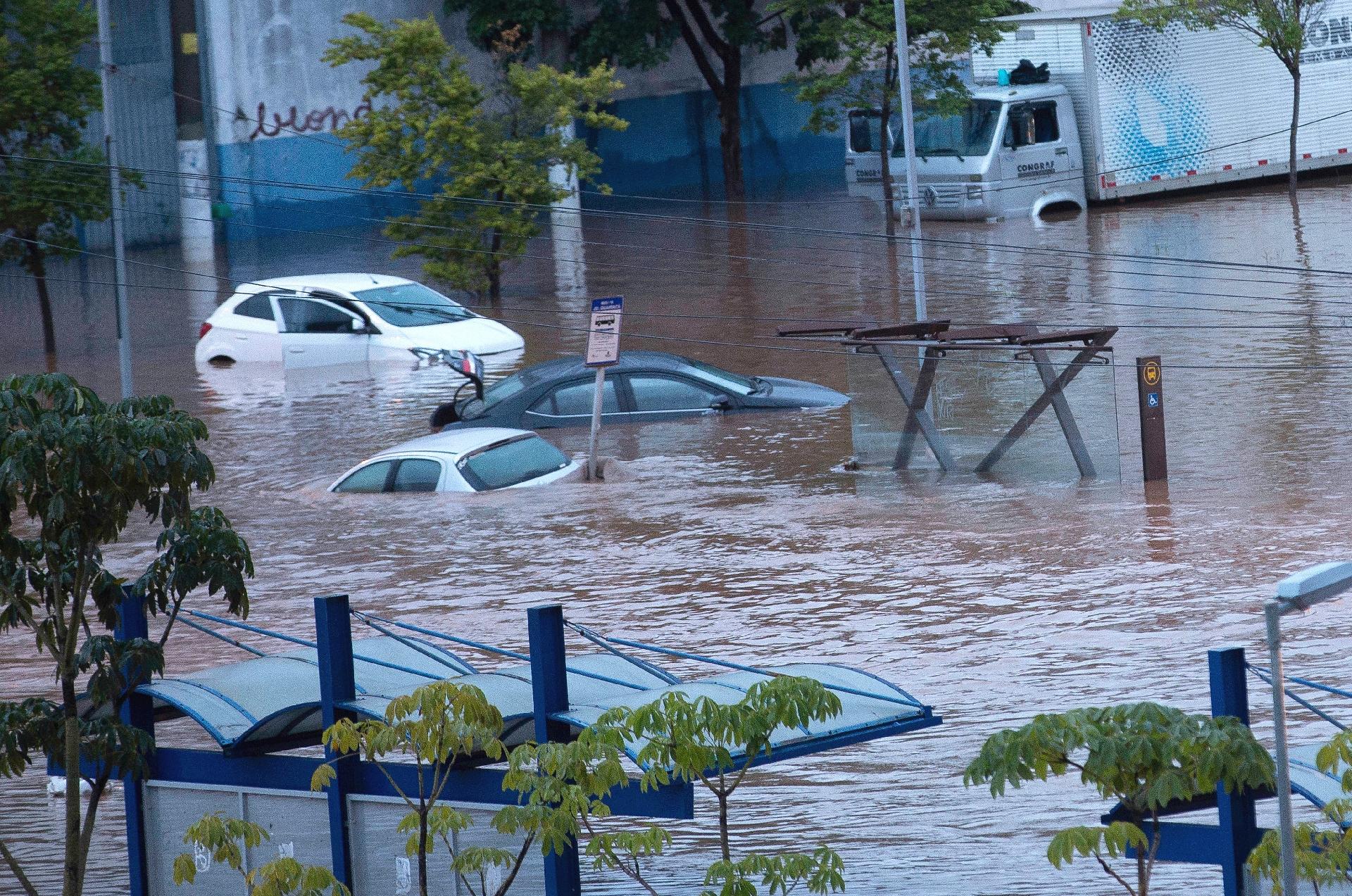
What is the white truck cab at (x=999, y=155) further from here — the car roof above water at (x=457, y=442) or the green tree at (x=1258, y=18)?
the car roof above water at (x=457, y=442)

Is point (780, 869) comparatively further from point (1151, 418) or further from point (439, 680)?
point (1151, 418)

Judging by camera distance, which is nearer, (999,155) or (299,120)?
(999,155)

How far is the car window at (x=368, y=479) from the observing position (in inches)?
675

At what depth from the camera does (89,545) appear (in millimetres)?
6992

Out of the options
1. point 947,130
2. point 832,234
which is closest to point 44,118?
point 832,234

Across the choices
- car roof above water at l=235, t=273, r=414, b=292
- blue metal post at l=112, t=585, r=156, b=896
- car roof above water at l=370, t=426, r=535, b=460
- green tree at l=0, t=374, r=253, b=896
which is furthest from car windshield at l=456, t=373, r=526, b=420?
green tree at l=0, t=374, r=253, b=896

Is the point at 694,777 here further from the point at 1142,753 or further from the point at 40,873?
the point at 40,873

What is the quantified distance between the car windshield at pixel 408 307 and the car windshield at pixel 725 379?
6198mm

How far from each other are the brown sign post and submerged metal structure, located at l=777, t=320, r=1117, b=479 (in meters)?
0.41

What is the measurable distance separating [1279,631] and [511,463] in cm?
1310

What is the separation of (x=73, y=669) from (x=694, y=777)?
264 centimetres

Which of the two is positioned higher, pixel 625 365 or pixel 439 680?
pixel 625 365

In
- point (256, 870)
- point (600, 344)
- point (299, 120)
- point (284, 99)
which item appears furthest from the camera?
point (299, 120)

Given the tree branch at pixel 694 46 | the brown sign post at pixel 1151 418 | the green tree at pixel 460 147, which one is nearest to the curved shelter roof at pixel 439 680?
the brown sign post at pixel 1151 418
